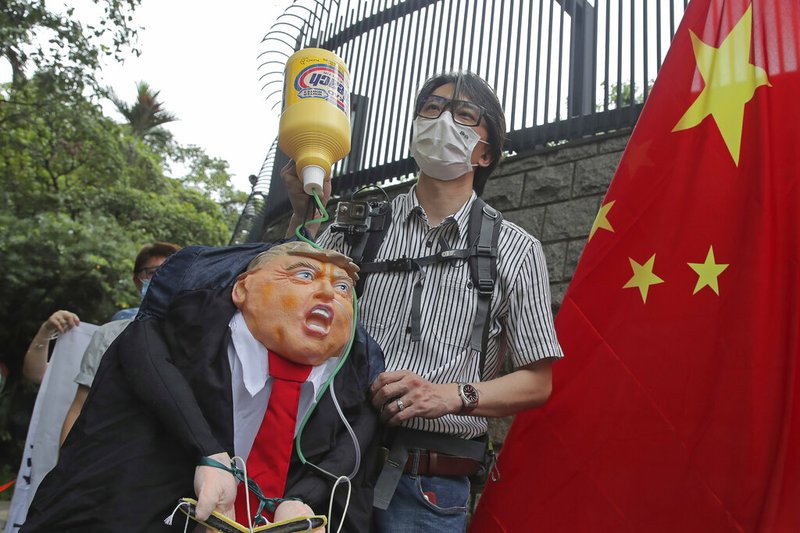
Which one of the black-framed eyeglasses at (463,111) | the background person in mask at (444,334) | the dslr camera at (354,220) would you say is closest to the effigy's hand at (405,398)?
the background person in mask at (444,334)

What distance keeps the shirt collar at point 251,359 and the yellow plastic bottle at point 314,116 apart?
0.49 meters

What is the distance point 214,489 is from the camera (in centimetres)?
134

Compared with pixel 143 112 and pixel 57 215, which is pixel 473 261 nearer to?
pixel 57 215

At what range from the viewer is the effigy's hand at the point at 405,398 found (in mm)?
1775

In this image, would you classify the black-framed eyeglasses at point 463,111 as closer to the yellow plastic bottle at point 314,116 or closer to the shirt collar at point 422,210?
the shirt collar at point 422,210

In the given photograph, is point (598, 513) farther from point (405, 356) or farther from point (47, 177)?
point (47, 177)

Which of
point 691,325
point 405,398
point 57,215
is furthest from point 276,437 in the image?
point 57,215

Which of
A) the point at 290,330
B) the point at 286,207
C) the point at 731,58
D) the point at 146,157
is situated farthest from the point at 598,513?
the point at 146,157

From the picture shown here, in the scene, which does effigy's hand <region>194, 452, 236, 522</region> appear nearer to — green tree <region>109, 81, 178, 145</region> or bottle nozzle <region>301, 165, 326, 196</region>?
bottle nozzle <region>301, 165, 326, 196</region>

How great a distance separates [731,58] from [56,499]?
284 cm

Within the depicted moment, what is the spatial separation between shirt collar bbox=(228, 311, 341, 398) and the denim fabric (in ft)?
1.73

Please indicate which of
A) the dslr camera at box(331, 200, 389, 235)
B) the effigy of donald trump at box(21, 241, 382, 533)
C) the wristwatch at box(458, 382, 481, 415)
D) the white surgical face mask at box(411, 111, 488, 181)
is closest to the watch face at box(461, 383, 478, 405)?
the wristwatch at box(458, 382, 481, 415)

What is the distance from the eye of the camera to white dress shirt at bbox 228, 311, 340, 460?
1512 mm

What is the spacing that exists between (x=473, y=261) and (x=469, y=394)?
0.43 metres
